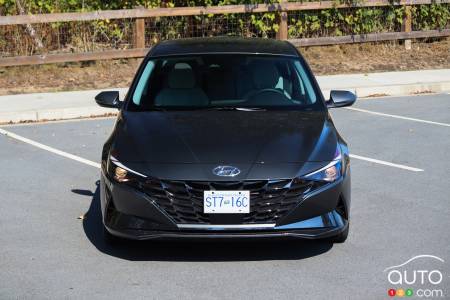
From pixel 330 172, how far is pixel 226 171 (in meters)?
0.72

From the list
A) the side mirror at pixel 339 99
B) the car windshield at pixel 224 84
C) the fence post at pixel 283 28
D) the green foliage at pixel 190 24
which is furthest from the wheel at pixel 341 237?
the fence post at pixel 283 28

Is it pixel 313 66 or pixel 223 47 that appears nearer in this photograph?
pixel 223 47

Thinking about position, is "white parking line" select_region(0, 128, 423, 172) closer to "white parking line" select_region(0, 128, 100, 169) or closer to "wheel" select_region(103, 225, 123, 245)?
"white parking line" select_region(0, 128, 100, 169)

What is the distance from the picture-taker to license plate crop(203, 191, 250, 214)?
234 inches

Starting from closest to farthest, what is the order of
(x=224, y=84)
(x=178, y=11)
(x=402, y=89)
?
(x=224, y=84), (x=402, y=89), (x=178, y=11)

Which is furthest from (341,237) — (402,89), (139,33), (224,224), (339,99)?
(139,33)

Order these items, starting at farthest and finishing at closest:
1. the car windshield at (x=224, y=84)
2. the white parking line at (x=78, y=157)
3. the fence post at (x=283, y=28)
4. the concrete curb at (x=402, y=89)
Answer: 1. the fence post at (x=283, y=28)
2. the concrete curb at (x=402, y=89)
3. the white parking line at (x=78, y=157)
4. the car windshield at (x=224, y=84)

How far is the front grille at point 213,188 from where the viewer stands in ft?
19.6

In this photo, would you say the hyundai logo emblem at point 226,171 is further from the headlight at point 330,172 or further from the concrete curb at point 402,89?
the concrete curb at point 402,89

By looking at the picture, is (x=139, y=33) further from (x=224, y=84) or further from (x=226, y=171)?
(x=226, y=171)

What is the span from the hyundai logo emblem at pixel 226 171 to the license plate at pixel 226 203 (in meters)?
0.13

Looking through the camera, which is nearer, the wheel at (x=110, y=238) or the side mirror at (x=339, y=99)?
the wheel at (x=110, y=238)

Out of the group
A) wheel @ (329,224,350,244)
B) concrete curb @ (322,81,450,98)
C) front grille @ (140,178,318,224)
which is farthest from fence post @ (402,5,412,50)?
front grille @ (140,178,318,224)

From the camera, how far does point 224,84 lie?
295 inches
